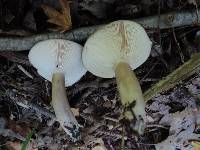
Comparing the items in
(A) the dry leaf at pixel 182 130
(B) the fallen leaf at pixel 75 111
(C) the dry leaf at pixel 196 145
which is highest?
(B) the fallen leaf at pixel 75 111

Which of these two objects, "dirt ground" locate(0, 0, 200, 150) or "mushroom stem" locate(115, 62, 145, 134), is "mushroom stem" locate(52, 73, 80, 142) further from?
"mushroom stem" locate(115, 62, 145, 134)

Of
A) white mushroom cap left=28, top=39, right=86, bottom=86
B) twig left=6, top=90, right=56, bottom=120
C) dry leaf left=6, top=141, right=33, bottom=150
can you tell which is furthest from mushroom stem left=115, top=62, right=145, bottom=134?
dry leaf left=6, top=141, right=33, bottom=150

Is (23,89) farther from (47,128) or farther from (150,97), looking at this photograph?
(150,97)

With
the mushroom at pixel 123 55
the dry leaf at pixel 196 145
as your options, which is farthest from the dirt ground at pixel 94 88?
the mushroom at pixel 123 55

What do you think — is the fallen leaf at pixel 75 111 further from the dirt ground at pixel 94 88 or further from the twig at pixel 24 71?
the twig at pixel 24 71

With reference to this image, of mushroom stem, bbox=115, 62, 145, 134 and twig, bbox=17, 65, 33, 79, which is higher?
twig, bbox=17, 65, 33, 79

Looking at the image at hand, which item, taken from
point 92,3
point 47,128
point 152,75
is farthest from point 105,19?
point 47,128
